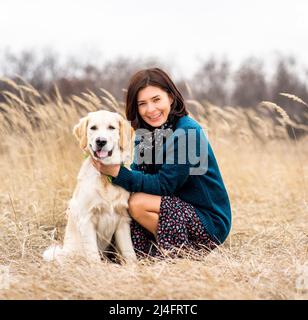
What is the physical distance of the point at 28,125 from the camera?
15.3ft

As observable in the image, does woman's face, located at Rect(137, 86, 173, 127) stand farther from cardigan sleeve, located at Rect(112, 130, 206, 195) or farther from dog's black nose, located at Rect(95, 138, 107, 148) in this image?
dog's black nose, located at Rect(95, 138, 107, 148)

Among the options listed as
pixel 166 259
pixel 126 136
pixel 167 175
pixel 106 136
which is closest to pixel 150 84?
pixel 126 136

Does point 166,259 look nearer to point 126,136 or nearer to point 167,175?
point 167,175

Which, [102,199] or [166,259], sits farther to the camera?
[102,199]

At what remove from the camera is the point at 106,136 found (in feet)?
10.5

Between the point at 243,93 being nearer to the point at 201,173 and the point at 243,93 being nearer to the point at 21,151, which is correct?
the point at 21,151

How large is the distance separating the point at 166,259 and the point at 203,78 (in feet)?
35.9

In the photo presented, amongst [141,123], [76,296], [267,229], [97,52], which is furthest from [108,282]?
[97,52]

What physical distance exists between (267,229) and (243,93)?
937 cm

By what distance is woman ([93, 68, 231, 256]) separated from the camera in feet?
10.8

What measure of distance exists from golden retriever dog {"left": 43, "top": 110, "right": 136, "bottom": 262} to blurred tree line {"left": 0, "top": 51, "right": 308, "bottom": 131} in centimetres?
641

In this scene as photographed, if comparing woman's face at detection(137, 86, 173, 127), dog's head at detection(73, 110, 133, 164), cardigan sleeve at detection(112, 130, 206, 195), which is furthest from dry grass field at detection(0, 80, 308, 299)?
woman's face at detection(137, 86, 173, 127)

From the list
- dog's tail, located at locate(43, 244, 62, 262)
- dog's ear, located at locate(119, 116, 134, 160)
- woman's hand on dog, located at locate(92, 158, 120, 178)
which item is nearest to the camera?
dog's tail, located at locate(43, 244, 62, 262)

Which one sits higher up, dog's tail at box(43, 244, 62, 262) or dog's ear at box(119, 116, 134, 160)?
dog's ear at box(119, 116, 134, 160)
